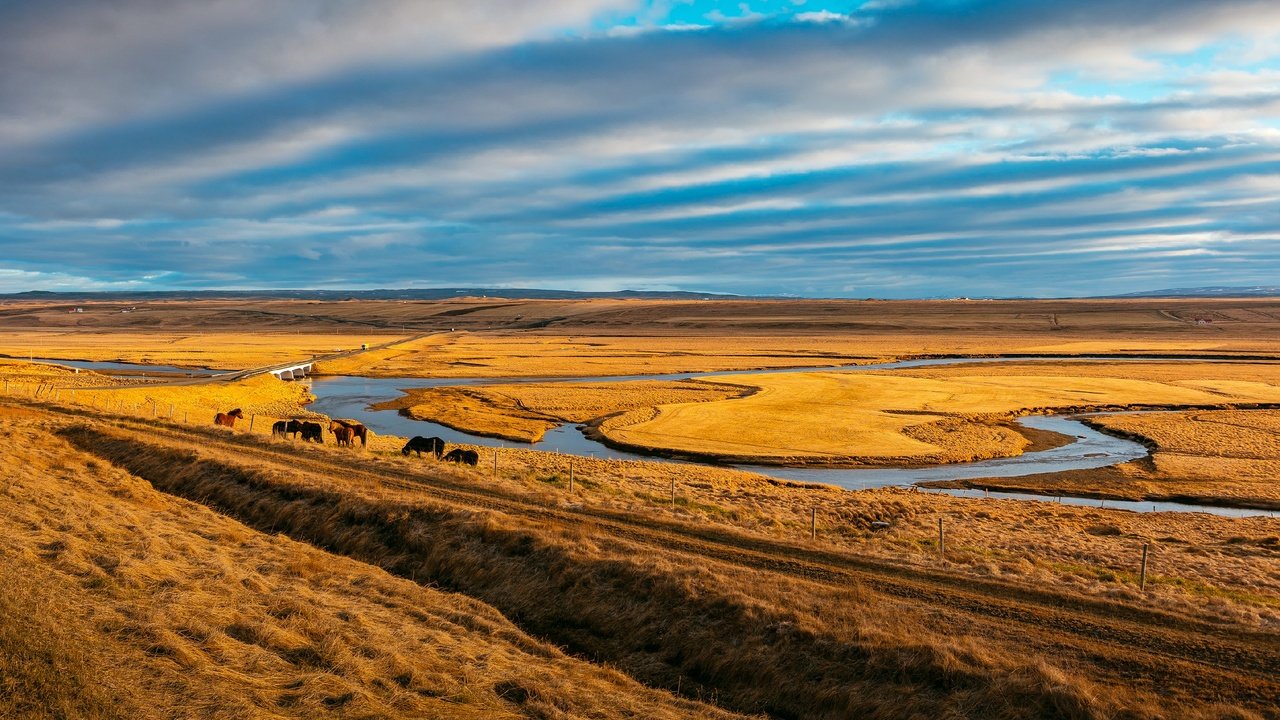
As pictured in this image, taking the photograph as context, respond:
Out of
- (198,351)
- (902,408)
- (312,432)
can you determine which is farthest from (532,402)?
(198,351)

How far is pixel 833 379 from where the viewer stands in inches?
3332

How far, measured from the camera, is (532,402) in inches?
2689

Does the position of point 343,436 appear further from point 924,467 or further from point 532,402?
point 532,402

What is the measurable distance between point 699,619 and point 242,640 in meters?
Answer: 7.81

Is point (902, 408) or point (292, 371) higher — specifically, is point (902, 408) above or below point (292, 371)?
below

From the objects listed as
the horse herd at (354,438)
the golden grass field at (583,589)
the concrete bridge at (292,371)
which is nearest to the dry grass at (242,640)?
the golden grass field at (583,589)

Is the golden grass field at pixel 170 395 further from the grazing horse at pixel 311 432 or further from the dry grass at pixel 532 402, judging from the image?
the dry grass at pixel 532 402

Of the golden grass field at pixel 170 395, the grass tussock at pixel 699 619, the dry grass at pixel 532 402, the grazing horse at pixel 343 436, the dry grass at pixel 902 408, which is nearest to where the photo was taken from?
the grass tussock at pixel 699 619

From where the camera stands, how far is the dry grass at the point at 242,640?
1022cm

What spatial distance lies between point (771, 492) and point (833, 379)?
52985 mm

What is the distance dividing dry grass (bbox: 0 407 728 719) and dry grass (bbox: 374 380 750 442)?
110ft

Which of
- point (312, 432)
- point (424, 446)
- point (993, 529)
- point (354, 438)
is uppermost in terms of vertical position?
point (312, 432)

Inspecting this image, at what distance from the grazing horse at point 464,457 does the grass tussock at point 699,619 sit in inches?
387

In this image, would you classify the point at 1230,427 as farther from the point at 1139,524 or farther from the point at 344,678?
the point at 344,678
